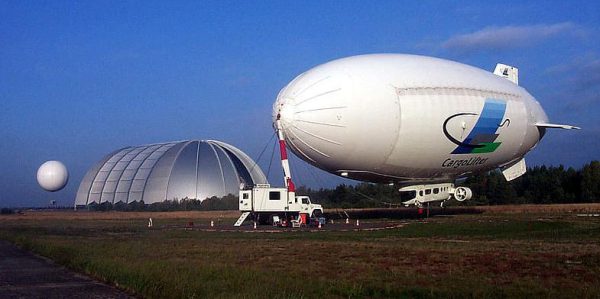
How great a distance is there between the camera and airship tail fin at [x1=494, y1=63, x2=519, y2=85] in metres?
51.0

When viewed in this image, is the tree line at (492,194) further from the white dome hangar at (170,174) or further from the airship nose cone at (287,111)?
the airship nose cone at (287,111)

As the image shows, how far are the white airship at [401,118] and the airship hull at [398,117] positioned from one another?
2.3 inches

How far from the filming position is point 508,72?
51344 mm

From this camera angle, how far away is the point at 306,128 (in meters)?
38.5

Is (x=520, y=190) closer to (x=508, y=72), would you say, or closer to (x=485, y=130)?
(x=508, y=72)

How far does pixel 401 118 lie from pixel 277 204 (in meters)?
15.3

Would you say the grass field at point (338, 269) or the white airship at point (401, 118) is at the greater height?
the white airship at point (401, 118)

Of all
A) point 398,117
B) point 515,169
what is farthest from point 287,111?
point 515,169

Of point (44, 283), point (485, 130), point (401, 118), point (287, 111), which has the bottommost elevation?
point (44, 283)

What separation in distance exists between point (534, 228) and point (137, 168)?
79354mm

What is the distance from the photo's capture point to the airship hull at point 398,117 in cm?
3797

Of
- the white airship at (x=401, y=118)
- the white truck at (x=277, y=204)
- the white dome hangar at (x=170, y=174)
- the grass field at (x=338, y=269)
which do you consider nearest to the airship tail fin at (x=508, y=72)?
the white airship at (x=401, y=118)

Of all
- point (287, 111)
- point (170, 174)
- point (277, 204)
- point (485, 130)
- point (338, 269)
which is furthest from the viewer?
point (170, 174)

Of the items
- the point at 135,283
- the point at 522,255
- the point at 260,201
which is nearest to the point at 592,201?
the point at 260,201
